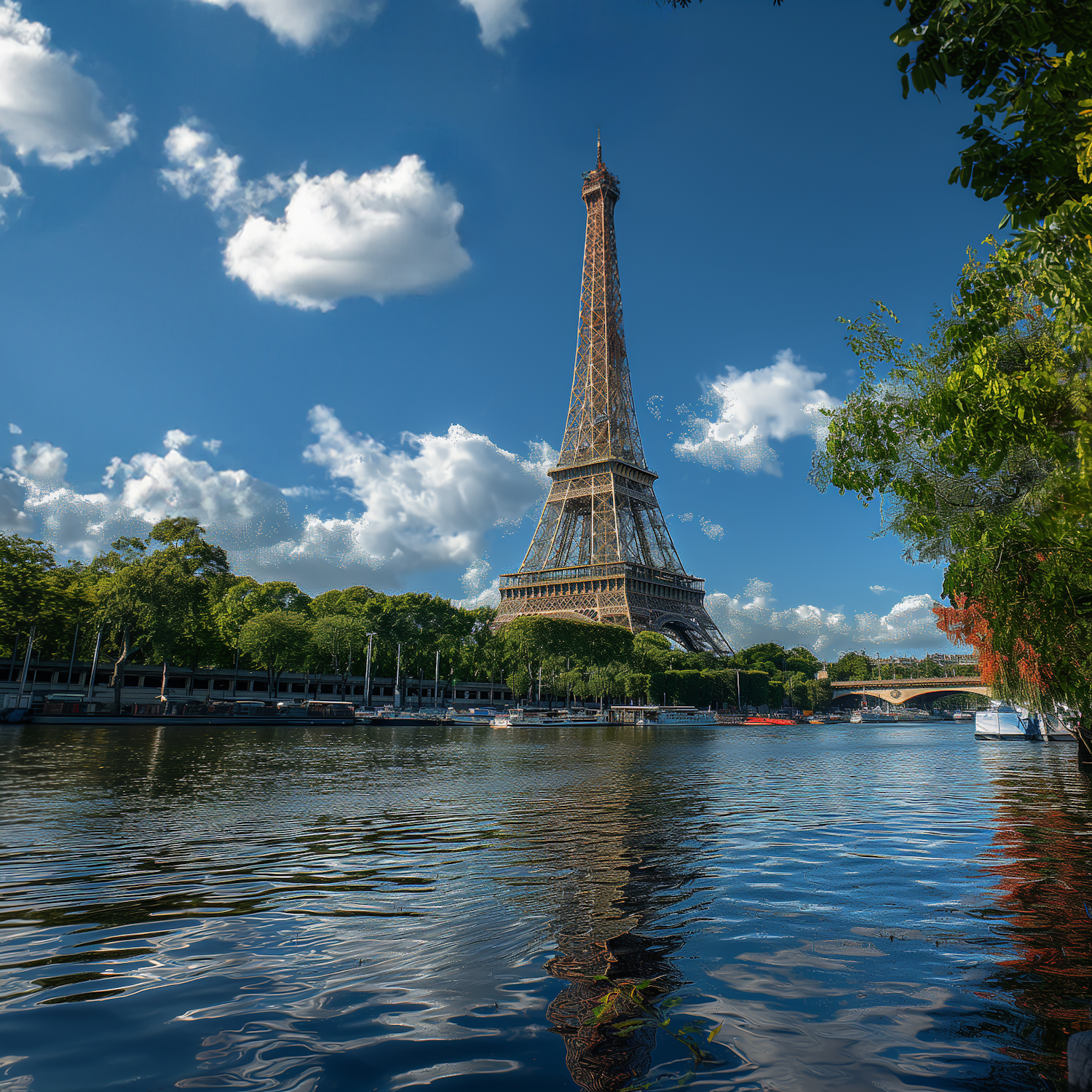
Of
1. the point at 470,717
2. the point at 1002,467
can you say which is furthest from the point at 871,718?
the point at 1002,467

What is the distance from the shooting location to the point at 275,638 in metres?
79.4

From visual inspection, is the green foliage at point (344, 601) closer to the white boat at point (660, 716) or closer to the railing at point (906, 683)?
the white boat at point (660, 716)

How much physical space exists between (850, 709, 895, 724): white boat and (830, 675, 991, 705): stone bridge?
4024 millimetres

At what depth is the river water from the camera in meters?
4.41

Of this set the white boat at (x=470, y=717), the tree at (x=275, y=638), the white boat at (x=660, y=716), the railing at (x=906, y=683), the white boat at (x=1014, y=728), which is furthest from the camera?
the railing at (x=906, y=683)

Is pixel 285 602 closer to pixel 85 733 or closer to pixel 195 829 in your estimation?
pixel 85 733

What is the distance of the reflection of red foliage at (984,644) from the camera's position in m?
20.0

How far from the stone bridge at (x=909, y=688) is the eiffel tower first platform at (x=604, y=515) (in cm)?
5332

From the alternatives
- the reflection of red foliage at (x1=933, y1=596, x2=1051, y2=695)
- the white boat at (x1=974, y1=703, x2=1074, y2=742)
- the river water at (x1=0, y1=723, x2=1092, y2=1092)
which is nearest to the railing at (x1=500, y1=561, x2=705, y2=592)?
the white boat at (x1=974, y1=703, x2=1074, y2=742)

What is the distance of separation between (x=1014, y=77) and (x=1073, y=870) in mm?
9390

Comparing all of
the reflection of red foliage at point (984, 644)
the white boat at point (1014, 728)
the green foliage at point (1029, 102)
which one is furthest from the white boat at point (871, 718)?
the green foliage at point (1029, 102)

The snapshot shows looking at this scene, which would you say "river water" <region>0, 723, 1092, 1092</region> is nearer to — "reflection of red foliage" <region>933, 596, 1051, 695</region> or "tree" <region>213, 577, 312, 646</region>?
"reflection of red foliage" <region>933, 596, 1051, 695</region>

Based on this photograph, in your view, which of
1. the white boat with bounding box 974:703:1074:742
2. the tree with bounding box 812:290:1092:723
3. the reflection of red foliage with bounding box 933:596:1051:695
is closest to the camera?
the tree with bounding box 812:290:1092:723

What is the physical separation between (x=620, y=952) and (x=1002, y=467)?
985 cm
